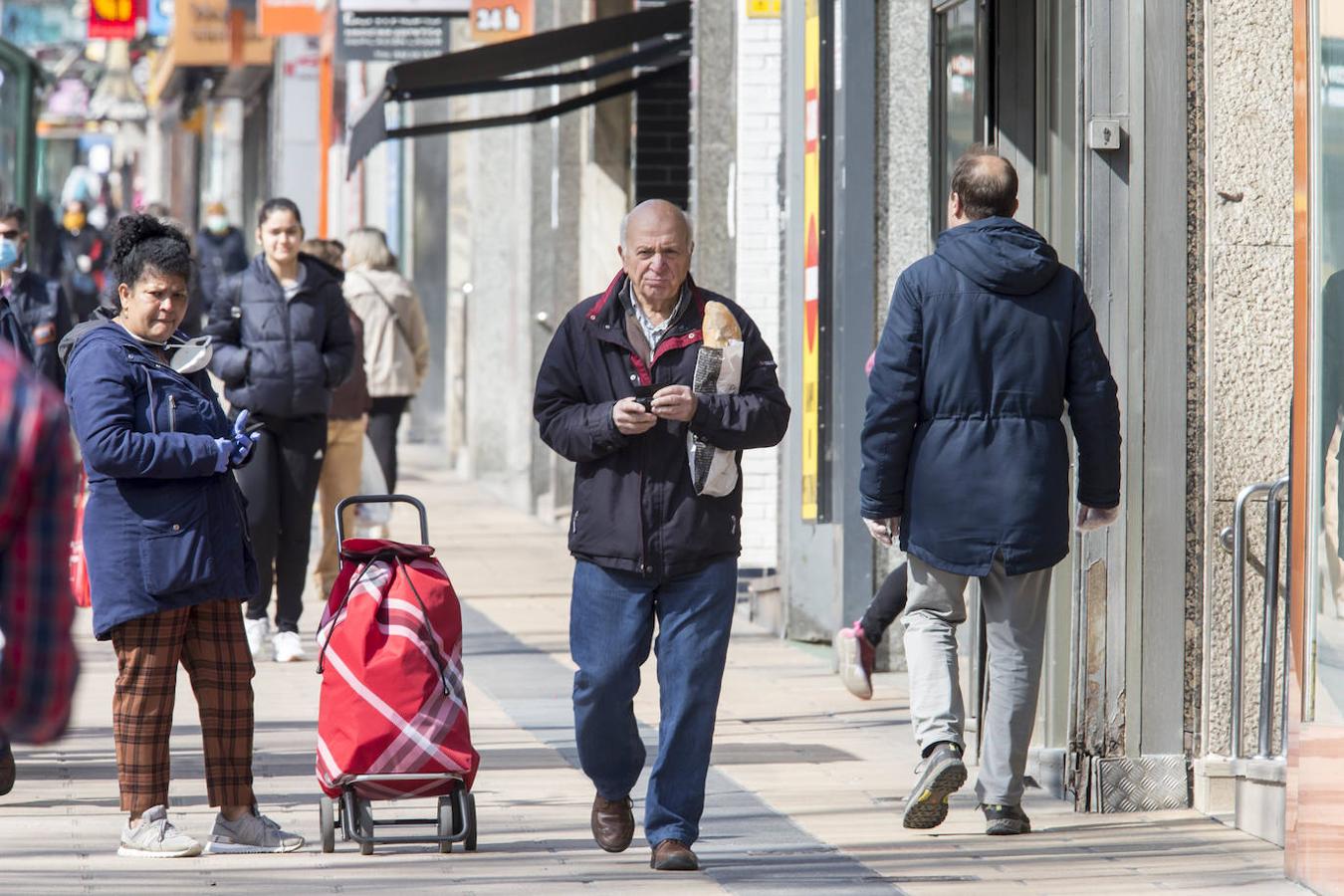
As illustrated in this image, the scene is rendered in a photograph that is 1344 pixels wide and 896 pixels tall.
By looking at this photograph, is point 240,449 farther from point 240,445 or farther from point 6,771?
point 6,771

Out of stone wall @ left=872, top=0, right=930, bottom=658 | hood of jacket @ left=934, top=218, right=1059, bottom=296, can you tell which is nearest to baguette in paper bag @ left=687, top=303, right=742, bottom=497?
hood of jacket @ left=934, top=218, right=1059, bottom=296

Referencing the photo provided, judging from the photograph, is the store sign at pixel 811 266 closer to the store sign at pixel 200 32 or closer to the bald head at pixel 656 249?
the bald head at pixel 656 249

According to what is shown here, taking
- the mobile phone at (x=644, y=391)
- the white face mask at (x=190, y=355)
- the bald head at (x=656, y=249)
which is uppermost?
the bald head at (x=656, y=249)

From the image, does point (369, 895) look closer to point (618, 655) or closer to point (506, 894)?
point (506, 894)

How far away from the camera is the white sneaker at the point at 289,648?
1012 centimetres

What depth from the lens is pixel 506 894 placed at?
18.9ft

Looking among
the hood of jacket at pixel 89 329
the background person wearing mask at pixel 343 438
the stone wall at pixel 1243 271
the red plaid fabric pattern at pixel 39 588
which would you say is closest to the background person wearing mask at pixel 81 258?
the background person wearing mask at pixel 343 438

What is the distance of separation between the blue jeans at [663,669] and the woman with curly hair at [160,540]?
0.89 meters

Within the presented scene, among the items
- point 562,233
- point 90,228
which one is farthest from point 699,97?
point 90,228

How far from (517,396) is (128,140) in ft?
213

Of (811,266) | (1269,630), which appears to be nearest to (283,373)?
(811,266)

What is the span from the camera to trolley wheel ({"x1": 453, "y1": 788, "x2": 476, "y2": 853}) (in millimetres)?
6230

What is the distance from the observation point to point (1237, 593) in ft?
21.9

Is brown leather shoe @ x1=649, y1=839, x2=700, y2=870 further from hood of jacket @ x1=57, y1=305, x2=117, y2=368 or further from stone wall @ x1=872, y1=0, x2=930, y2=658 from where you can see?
stone wall @ x1=872, y1=0, x2=930, y2=658
